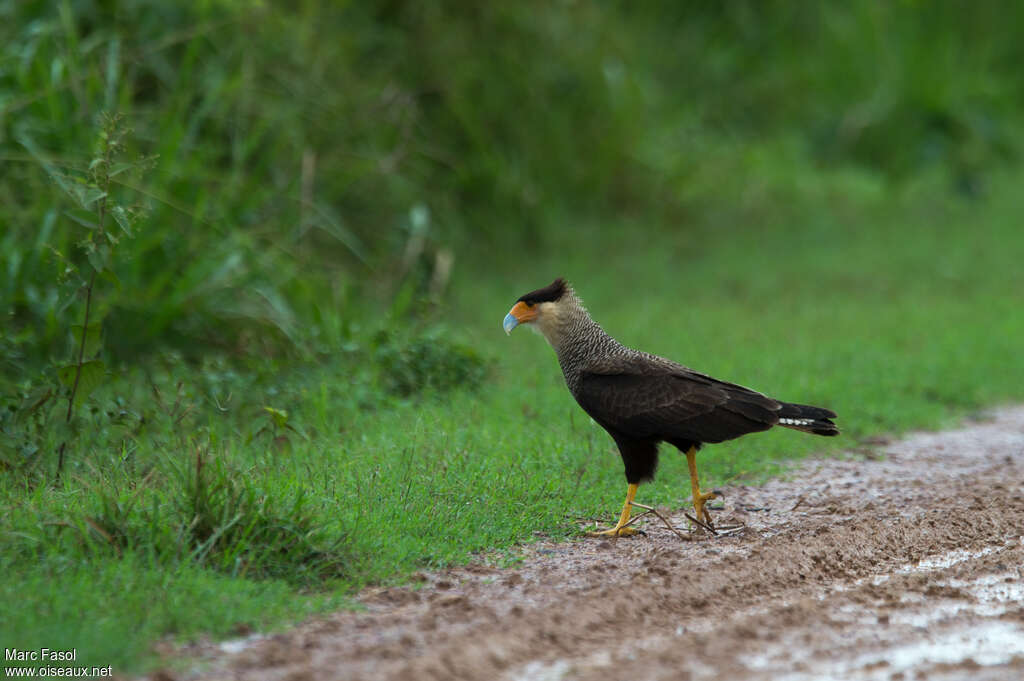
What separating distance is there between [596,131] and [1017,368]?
16.0ft

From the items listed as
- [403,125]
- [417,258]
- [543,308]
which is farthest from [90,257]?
[403,125]

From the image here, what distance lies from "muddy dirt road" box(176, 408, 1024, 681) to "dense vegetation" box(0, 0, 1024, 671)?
349 millimetres

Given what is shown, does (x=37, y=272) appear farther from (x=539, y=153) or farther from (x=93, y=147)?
(x=539, y=153)

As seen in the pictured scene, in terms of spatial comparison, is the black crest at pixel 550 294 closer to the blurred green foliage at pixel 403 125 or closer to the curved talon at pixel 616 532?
the curved talon at pixel 616 532

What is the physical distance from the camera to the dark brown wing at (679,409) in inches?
207

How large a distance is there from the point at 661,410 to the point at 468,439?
4.67 ft

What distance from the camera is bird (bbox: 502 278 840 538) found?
5.25m

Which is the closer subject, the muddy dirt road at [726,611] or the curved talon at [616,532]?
the muddy dirt road at [726,611]

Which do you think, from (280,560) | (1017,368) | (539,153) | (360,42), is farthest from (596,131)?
(280,560)

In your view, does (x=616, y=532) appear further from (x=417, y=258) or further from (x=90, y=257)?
(x=417, y=258)

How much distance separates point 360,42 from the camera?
1083 centimetres

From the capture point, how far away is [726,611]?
13.7 ft

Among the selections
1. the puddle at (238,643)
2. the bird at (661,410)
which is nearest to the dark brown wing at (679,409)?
the bird at (661,410)

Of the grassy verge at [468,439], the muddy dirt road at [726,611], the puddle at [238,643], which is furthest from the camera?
the grassy verge at [468,439]
